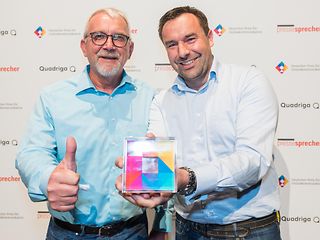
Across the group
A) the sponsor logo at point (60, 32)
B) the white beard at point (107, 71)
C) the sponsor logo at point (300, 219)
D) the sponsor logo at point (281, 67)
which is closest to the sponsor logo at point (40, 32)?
the sponsor logo at point (60, 32)

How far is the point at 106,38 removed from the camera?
151 centimetres

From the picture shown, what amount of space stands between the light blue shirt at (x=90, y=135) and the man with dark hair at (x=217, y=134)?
147 millimetres

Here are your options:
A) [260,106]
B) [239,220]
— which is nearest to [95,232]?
[239,220]

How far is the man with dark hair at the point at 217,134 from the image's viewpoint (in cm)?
119

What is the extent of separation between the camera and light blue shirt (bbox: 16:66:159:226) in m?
1.43

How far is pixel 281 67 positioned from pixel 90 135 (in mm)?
1275

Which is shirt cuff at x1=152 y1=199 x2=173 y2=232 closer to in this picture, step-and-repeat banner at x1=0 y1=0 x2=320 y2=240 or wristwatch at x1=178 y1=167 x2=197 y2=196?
wristwatch at x1=178 y1=167 x2=197 y2=196

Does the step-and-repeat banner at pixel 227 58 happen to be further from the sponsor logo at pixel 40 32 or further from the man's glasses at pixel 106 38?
the man's glasses at pixel 106 38

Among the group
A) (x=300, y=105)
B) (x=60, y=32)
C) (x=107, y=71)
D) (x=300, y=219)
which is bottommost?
(x=300, y=219)

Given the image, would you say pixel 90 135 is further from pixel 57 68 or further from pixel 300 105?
pixel 300 105

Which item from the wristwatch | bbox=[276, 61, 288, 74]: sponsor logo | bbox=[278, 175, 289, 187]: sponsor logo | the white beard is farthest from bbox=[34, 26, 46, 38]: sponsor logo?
bbox=[278, 175, 289, 187]: sponsor logo

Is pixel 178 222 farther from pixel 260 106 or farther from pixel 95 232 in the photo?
pixel 260 106

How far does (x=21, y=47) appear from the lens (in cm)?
227

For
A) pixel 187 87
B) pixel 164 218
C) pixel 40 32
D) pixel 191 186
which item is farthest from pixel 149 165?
pixel 40 32
